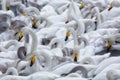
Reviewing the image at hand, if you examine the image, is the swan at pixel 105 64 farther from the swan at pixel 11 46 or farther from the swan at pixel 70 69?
the swan at pixel 11 46

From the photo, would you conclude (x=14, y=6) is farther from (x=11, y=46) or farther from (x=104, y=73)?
(x=104, y=73)

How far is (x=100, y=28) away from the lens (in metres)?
14.6

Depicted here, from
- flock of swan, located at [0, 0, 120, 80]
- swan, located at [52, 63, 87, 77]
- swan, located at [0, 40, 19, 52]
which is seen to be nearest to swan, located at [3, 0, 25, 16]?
flock of swan, located at [0, 0, 120, 80]

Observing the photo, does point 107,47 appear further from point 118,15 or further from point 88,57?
point 118,15

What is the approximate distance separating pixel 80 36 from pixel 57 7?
4.24 m

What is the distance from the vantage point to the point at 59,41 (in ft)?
42.5

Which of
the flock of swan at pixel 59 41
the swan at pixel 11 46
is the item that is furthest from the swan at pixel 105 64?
the swan at pixel 11 46

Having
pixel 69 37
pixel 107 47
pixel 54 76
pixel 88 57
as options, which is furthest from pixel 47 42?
pixel 54 76

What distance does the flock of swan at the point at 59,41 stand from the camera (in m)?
10.4

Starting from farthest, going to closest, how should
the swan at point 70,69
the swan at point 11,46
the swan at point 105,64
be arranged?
the swan at point 11,46 → the swan at point 105,64 → the swan at point 70,69

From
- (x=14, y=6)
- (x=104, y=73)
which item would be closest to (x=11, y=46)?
(x=104, y=73)

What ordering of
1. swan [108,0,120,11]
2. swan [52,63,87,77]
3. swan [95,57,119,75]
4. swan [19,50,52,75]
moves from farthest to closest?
swan [108,0,120,11], swan [19,50,52,75], swan [95,57,119,75], swan [52,63,87,77]

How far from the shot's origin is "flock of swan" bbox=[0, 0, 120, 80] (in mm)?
10375

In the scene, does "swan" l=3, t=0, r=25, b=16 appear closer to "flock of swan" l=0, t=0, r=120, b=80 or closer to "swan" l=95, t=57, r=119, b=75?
"flock of swan" l=0, t=0, r=120, b=80
